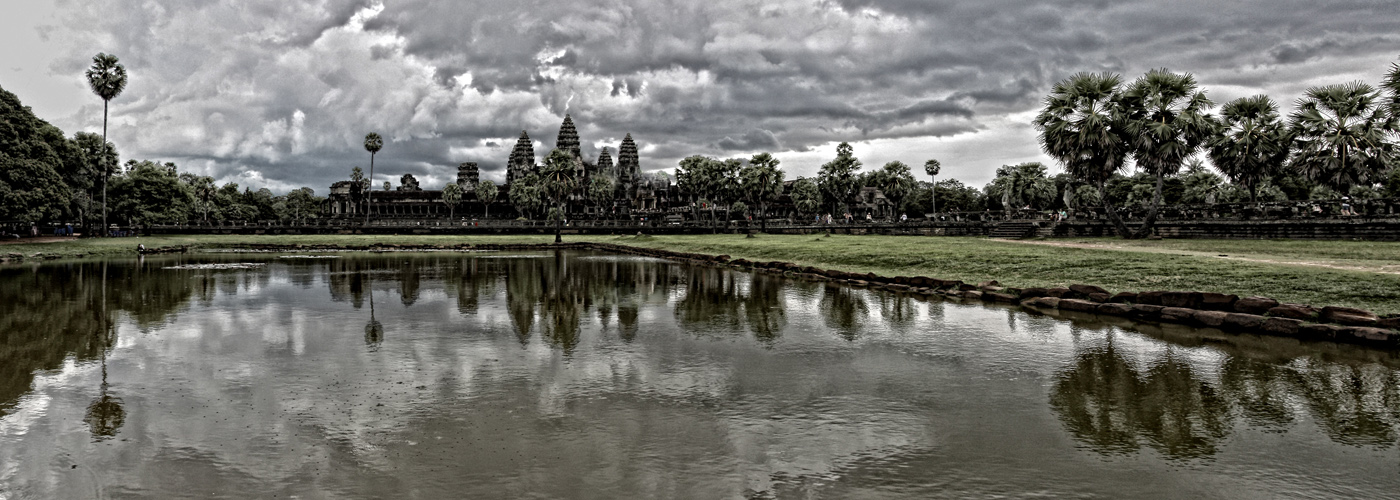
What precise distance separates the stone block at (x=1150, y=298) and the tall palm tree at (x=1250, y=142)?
122ft

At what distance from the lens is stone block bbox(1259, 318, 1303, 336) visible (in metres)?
9.98

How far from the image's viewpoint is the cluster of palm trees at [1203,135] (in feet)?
120

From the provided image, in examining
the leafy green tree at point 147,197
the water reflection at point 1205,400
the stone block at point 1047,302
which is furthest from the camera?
the leafy green tree at point 147,197

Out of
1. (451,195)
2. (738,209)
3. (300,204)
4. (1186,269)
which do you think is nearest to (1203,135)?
(1186,269)

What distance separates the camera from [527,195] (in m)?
124

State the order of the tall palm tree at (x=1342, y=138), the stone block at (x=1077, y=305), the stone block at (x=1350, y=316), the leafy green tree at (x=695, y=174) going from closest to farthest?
1. the stone block at (x=1350, y=316)
2. the stone block at (x=1077, y=305)
3. the tall palm tree at (x=1342, y=138)
4. the leafy green tree at (x=695, y=174)

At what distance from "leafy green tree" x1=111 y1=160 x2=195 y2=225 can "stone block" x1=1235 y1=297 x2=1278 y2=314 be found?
74.5 meters

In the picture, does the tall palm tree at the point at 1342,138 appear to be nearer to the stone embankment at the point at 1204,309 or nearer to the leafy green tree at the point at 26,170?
the stone embankment at the point at 1204,309

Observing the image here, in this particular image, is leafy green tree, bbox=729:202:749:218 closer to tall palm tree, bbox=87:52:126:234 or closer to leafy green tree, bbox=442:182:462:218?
leafy green tree, bbox=442:182:462:218

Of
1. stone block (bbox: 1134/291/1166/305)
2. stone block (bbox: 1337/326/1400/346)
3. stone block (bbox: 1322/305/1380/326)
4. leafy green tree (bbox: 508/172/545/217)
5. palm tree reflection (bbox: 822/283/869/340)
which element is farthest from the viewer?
leafy green tree (bbox: 508/172/545/217)

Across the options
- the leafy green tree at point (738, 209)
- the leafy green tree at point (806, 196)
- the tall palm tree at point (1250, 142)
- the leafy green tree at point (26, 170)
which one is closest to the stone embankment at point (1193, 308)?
the tall palm tree at point (1250, 142)

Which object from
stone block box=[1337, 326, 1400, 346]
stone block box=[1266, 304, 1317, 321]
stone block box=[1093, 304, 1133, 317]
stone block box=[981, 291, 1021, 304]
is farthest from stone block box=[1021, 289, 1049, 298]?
stone block box=[1337, 326, 1400, 346]

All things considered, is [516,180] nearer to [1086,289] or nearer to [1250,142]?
[1250,142]

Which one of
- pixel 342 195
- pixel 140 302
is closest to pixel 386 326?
pixel 140 302
